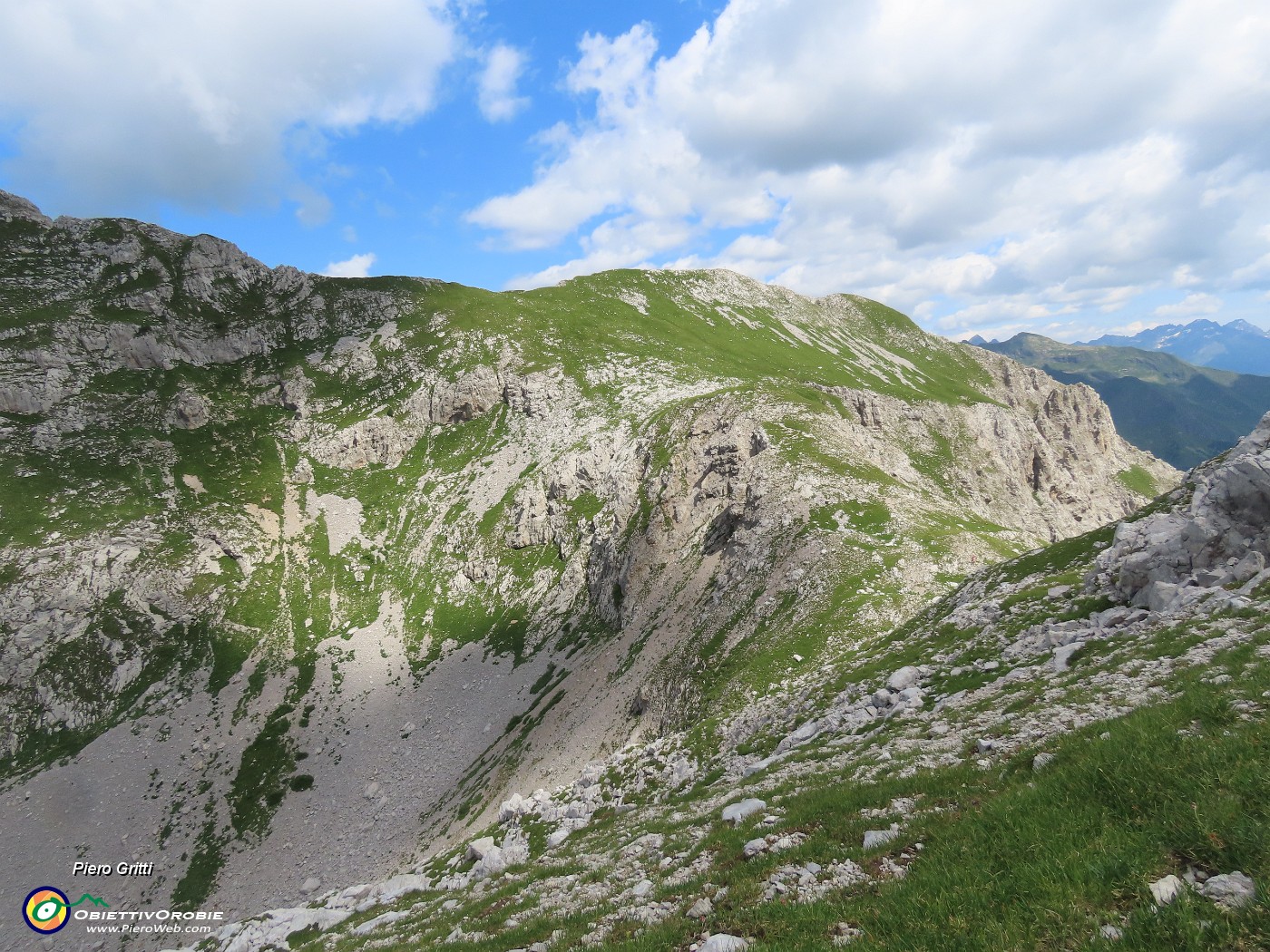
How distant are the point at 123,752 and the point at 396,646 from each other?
3315 cm

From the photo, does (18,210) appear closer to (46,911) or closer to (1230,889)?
(46,911)

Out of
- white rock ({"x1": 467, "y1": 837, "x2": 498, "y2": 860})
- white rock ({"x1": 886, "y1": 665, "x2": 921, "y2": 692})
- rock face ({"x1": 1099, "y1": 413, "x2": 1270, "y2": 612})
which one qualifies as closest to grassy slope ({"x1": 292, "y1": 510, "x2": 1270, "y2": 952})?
rock face ({"x1": 1099, "y1": 413, "x2": 1270, "y2": 612})

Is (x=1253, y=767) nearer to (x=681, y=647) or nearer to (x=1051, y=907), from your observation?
(x=1051, y=907)

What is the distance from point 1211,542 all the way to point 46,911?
8693 cm

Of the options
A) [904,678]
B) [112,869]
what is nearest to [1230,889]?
[904,678]

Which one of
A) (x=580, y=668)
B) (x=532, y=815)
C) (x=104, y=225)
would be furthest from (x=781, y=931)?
(x=104, y=225)

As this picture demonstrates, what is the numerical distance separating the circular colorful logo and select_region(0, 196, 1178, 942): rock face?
7.49m

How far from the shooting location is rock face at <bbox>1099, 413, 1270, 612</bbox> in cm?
1825

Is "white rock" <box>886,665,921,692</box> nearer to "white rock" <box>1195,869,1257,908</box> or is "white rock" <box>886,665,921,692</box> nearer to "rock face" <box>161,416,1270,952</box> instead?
"rock face" <box>161,416,1270,952</box>

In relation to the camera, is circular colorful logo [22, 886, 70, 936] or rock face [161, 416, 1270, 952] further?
circular colorful logo [22, 886, 70, 936]

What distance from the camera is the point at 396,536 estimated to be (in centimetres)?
10338

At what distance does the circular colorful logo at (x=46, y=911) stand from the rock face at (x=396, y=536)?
295 inches

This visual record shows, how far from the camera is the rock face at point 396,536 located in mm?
50031

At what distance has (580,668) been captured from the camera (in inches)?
2566
